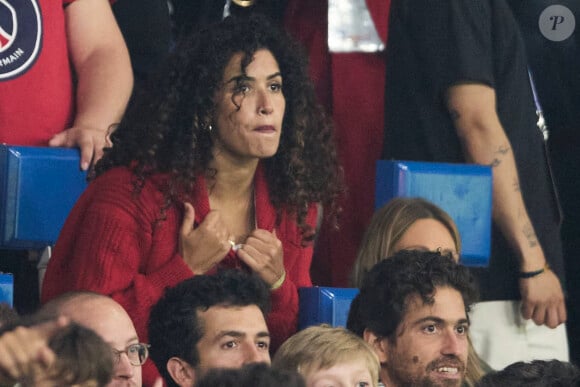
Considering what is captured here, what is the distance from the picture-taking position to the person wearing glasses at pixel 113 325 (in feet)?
10.2

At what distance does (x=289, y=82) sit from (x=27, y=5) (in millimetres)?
678

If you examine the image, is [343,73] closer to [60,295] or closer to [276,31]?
[276,31]

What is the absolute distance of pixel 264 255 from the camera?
147 inches

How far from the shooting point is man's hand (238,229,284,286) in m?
3.71

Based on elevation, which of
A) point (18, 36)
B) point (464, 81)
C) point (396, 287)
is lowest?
point (396, 287)

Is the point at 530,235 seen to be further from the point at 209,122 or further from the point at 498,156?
the point at 209,122

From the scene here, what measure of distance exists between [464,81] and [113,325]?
5.18 feet

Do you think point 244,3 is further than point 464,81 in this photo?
Yes

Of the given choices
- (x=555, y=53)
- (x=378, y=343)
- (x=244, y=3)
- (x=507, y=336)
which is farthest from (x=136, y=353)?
(x=555, y=53)

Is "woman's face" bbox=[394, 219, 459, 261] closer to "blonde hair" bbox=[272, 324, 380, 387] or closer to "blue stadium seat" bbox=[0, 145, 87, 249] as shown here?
"blonde hair" bbox=[272, 324, 380, 387]

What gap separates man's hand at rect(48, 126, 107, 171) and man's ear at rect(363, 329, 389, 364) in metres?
0.80

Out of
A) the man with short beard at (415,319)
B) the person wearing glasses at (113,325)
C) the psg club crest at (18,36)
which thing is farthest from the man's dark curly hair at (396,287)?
the psg club crest at (18,36)

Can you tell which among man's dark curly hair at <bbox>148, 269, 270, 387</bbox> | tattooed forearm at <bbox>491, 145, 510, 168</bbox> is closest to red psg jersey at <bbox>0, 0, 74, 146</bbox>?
man's dark curly hair at <bbox>148, 269, 270, 387</bbox>

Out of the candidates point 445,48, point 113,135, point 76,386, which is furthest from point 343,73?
point 76,386
